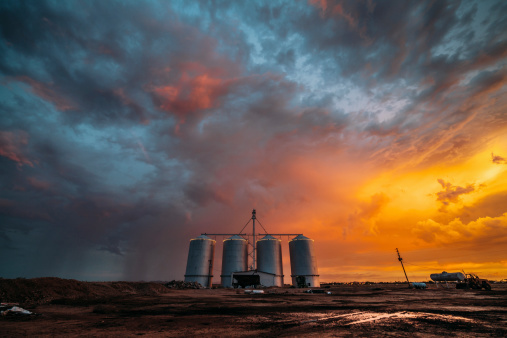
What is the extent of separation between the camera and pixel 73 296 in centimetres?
1630

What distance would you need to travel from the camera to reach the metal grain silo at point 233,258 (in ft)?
159

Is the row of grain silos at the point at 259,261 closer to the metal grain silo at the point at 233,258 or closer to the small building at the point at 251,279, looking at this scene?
the metal grain silo at the point at 233,258

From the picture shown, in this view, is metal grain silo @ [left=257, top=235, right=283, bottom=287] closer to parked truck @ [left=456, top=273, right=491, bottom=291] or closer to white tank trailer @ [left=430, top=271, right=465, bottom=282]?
parked truck @ [left=456, top=273, right=491, bottom=291]

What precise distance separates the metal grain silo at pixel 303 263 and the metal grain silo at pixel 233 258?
38.6ft

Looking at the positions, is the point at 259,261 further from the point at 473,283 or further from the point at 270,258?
the point at 473,283

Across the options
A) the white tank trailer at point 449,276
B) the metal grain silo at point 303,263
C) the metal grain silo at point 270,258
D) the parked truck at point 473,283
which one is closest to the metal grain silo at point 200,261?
the metal grain silo at point 270,258

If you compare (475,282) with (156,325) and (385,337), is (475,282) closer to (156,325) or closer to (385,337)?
(385,337)

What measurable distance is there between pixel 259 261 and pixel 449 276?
186ft

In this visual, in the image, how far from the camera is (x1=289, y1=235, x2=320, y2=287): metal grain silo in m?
47.7

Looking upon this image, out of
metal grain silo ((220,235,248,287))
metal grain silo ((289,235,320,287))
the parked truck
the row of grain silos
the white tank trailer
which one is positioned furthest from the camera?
the white tank trailer

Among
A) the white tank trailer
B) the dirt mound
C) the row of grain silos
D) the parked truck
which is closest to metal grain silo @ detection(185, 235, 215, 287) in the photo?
the row of grain silos

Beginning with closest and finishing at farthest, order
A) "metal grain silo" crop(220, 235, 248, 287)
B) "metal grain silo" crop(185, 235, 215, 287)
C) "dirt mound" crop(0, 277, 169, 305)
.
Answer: "dirt mound" crop(0, 277, 169, 305) → "metal grain silo" crop(185, 235, 215, 287) → "metal grain silo" crop(220, 235, 248, 287)

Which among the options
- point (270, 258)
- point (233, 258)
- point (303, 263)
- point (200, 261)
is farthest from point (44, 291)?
point (303, 263)

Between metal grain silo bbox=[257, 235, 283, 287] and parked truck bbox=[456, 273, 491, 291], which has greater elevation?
metal grain silo bbox=[257, 235, 283, 287]
